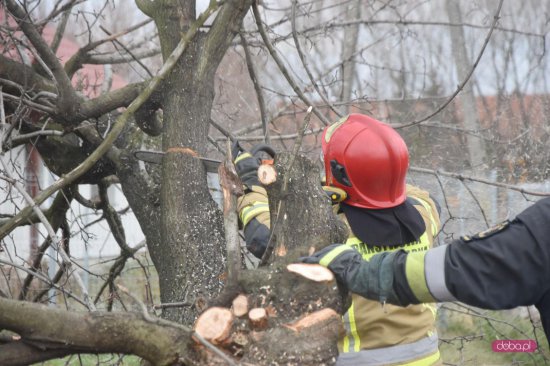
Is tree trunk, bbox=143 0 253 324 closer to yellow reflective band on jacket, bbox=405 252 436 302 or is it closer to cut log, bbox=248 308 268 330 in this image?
cut log, bbox=248 308 268 330

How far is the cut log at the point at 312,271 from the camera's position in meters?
1.97

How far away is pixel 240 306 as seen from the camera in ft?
6.52

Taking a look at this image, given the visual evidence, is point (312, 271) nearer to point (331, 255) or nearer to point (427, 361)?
point (331, 255)

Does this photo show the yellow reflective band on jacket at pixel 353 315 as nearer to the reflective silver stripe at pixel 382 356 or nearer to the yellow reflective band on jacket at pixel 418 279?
the reflective silver stripe at pixel 382 356

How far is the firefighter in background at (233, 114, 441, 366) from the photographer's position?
7.34 ft

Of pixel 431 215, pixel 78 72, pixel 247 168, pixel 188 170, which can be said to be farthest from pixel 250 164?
pixel 78 72

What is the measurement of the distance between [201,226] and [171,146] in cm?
40

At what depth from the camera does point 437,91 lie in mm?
15266

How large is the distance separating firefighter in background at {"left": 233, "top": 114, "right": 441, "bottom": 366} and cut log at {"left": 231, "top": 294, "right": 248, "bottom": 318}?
42 centimetres

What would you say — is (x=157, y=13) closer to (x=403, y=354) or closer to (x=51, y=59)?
(x=51, y=59)

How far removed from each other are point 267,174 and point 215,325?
0.60m

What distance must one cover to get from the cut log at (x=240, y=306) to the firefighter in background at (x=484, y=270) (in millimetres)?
397

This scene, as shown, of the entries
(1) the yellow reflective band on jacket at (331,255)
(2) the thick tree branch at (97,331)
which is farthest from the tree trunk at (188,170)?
(1) the yellow reflective band on jacket at (331,255)

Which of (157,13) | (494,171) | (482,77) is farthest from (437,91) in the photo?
(157,13)
